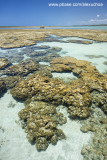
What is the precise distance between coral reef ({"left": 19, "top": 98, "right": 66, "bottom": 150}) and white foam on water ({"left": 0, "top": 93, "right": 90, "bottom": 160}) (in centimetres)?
26

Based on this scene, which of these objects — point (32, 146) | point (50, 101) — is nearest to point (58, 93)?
point (50, 101)

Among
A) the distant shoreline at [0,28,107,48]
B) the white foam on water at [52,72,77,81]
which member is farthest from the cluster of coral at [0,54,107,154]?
the distant shoreline at [0,28,107,48]

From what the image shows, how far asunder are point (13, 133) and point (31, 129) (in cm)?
105

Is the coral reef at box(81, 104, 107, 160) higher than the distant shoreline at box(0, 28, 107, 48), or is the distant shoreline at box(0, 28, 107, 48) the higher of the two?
the distant shoreline at box(0, 28, 107, 48)

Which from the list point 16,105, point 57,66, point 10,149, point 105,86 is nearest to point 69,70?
point 57,66

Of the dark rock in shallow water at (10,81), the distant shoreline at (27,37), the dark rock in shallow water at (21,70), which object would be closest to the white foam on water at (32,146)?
the dark rock in shallow water at (10,81)

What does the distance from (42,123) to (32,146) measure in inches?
43.8

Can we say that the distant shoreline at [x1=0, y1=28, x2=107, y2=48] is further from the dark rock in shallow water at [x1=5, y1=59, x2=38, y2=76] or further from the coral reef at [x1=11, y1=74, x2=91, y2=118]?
the coral reef at [x1=11, y1=74, x2=91, y2=118]

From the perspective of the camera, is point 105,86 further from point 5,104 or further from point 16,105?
point 5,104

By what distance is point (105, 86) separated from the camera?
7.74 m

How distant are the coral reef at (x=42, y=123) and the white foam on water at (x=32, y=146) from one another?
261mm

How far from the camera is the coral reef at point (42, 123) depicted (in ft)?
16.0

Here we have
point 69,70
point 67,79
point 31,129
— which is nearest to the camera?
point 31,129

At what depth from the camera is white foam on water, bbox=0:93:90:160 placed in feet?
14.5
